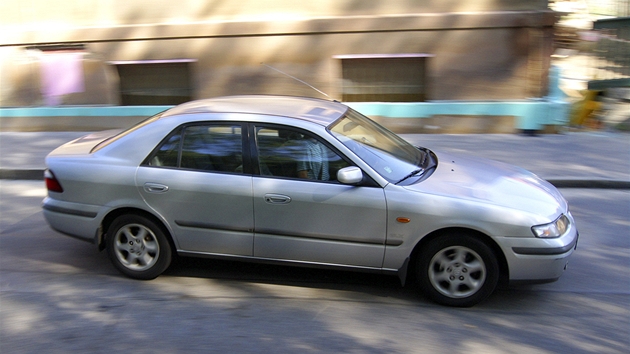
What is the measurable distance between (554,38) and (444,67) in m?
1.91

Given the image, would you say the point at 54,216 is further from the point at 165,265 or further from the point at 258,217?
the point at 258,217

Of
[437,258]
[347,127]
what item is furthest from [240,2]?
[437,258]

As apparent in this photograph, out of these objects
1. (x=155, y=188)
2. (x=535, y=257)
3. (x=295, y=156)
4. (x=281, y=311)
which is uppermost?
(x=295, y=156)

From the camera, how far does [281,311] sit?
455cm

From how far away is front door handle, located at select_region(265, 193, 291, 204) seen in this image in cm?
466

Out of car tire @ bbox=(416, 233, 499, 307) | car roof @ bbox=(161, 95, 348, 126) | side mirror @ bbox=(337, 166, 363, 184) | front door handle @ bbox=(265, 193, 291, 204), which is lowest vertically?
car tire @ bbox=(416, 233, 499, 307)

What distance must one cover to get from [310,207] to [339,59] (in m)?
6.76

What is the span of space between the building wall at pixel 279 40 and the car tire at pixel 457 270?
21.7ft

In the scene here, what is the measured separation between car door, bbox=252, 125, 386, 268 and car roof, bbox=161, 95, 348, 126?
0.82 ft

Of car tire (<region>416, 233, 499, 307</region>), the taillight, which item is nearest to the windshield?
car tire (<region>416, 233, 499, 307</region>)

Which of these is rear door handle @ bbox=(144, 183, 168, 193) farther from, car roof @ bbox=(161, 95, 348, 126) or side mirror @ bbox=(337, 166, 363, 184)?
side mirror @ bbox=(337, 166, 363, 184)

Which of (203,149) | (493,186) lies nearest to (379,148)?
(493,186)

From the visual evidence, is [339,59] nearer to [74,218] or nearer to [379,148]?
[379,148]

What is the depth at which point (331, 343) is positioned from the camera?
407 cm
